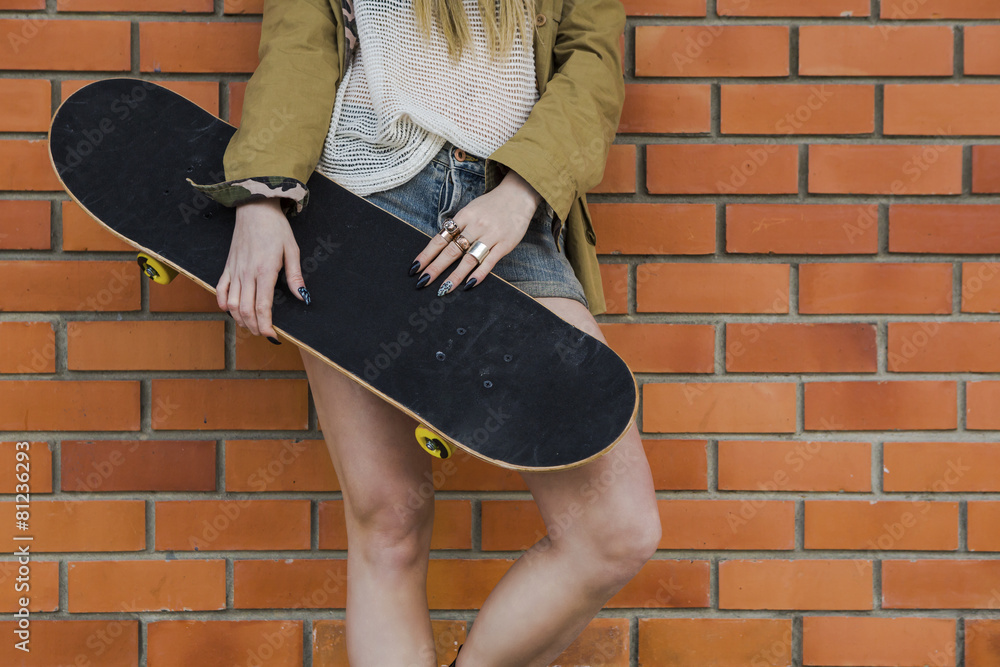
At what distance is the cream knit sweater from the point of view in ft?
3.59

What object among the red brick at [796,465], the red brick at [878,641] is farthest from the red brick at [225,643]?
the red brick at [878,641]

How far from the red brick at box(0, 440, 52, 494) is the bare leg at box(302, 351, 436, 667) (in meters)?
0.72

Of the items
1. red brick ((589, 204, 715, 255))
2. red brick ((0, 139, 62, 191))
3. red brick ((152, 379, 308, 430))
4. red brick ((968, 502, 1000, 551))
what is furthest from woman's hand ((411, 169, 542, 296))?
red brick ((968, 502, 1000, 551))

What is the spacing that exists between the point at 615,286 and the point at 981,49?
0.87m

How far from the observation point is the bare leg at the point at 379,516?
3.67ft

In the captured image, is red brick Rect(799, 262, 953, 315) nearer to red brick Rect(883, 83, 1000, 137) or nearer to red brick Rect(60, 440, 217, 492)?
red brick Rect(883, 83, 1000, 137)

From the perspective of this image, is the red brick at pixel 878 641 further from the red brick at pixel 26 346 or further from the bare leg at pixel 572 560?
the red brick at pixel 26 346

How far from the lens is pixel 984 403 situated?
1.47 metres

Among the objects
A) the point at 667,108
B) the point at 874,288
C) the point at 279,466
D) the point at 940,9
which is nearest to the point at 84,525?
the point at 279,466

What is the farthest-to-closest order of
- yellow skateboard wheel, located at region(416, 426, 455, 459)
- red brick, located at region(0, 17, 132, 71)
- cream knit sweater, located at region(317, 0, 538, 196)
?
red brick, located at region(0, 17, 132, 71) < cream knit sweater, located at region(317, 0, 538, 196) < yellow skateboard wheel, located at region(416, 426, 455, 459)

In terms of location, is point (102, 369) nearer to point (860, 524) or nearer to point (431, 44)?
point (431, 44)

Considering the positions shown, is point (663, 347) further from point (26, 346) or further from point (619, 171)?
point (26, 346)

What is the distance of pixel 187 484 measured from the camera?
1.48 m

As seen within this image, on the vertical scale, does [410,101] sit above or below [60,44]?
below
